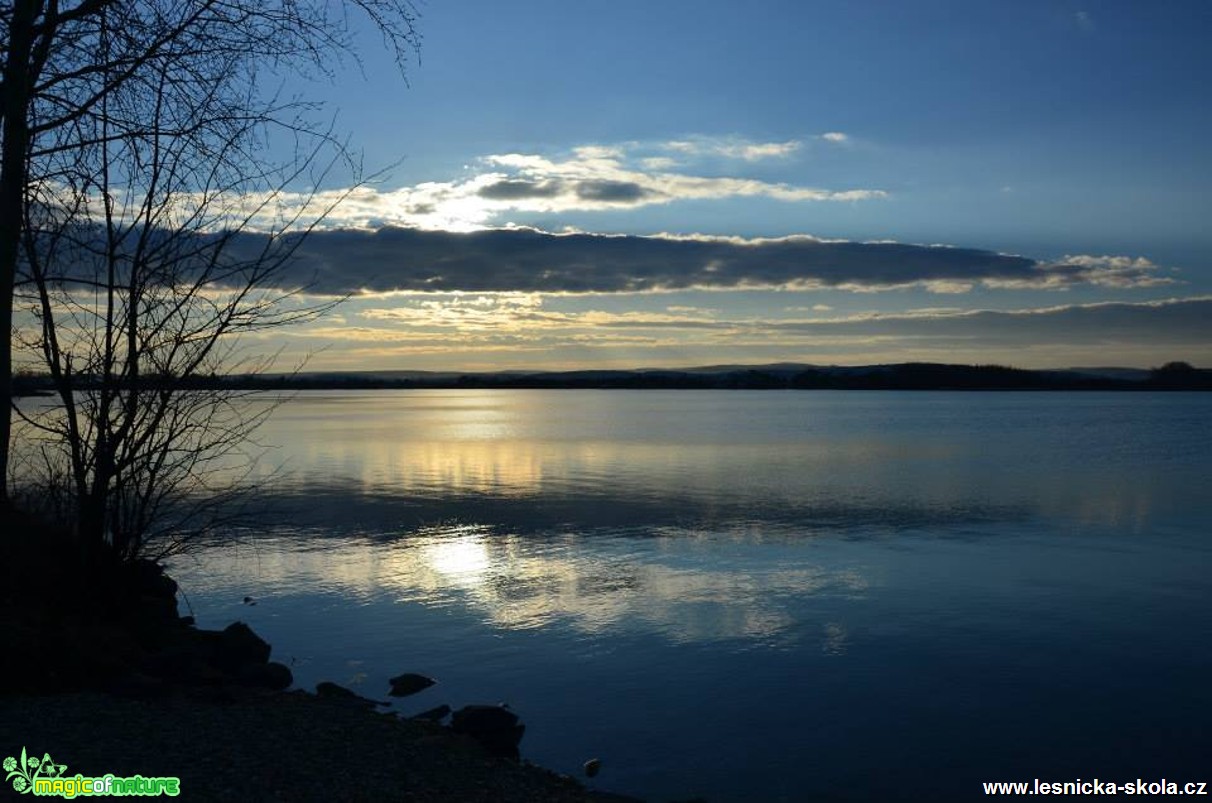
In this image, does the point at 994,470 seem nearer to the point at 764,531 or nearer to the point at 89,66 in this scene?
the point at 764,531

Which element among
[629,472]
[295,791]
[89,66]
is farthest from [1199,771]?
[629,472]

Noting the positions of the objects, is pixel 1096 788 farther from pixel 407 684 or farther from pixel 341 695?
pixel 341 695

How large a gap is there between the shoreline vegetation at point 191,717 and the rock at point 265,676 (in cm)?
2

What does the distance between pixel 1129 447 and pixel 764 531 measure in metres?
35.9

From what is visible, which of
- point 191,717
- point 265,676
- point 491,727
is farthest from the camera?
point 265,676

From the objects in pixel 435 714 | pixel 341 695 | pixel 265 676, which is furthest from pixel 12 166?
pixel 435 714

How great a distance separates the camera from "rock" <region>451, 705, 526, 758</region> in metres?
9.02

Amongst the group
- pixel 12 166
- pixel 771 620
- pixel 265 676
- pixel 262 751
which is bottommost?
pixel 771 620

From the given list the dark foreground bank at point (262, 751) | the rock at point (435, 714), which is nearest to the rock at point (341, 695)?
the rock at point (435, 714)

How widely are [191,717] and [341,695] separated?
8.14ft

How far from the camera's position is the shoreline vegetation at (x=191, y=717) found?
645 centimetres

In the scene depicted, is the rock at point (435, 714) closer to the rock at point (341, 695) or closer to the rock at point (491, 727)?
the rock at point (491, 727)

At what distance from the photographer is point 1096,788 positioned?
28.8ft

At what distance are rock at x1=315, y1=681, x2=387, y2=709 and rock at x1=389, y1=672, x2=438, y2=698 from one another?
1.39ft
